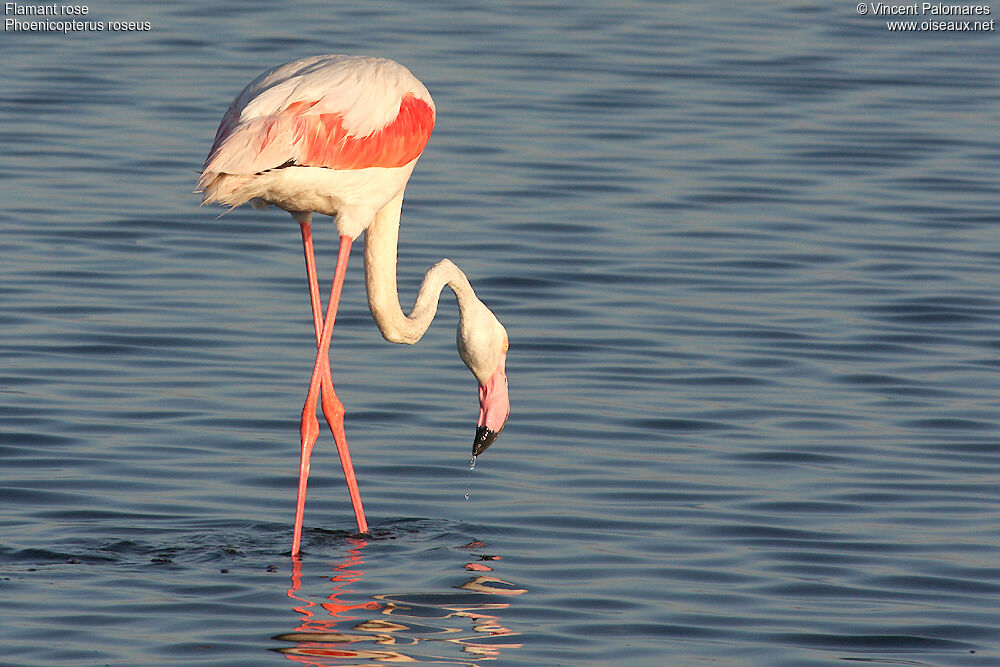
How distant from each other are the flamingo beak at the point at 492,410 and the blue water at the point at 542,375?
271 mm

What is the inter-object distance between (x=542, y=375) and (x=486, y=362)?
1722mm

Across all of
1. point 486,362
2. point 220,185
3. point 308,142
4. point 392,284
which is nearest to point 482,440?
point 486,362

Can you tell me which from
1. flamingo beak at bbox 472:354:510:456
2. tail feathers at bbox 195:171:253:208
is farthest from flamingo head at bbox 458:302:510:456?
tail feathers at bbox 195:171:253:208

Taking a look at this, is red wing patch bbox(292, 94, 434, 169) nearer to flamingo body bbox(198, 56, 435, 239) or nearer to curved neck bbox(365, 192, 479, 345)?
flamingo body bbox(198, 56, 435, 239)

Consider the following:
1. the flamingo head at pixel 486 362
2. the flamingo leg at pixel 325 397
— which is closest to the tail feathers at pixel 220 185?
the flamingo leg at pixel 325 397

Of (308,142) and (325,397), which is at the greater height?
(308,142)

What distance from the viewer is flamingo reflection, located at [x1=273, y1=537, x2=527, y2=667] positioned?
20.9 feet

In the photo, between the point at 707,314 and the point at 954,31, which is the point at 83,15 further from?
the point at 707,314

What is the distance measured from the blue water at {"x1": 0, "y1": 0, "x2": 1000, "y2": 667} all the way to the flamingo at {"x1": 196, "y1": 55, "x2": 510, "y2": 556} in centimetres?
43

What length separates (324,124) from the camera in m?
7.69

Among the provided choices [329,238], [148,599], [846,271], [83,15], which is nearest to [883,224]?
[846,271]
